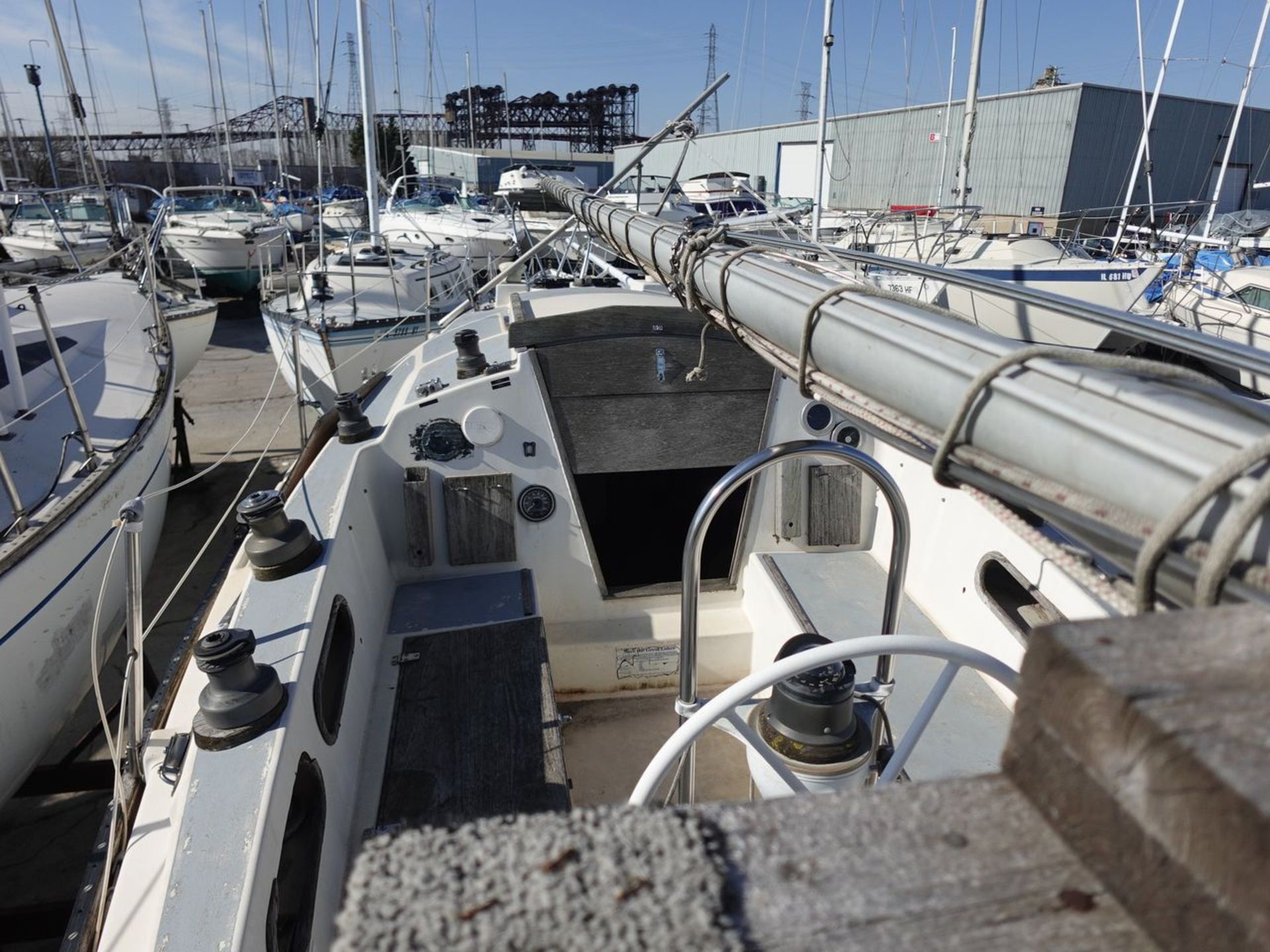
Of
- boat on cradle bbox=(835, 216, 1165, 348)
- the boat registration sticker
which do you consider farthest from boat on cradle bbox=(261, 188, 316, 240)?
boat on cradle bbox=(835, 216, 1165, 348)

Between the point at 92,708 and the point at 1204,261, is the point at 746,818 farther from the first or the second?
the point at 1204,261

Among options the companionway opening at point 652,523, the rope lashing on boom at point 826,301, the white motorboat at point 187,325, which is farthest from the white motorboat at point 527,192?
the rope lashing on boom at point 826,301

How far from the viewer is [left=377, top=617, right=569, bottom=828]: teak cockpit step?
8.68 feet

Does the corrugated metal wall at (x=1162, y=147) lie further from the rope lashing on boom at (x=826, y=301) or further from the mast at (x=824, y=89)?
the rope lashing on boom at (x=826, y=301)

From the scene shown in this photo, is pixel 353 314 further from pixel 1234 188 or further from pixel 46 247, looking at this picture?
pixel 1234 188

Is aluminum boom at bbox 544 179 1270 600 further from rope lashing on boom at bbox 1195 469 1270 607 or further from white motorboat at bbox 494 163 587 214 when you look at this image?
white motorboat at bbox 494 163 587 214

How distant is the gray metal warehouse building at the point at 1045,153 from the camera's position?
23203 millimetres

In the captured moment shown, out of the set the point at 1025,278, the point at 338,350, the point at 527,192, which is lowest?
the point at 338,350

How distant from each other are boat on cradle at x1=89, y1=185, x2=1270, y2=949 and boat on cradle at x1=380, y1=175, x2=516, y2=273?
1075 centimetres

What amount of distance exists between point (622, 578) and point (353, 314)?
6.83m

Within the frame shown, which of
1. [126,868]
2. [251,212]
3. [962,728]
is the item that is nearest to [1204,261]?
[962,728]

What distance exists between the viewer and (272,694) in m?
2.17

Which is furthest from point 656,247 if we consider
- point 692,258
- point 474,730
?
point 474,730

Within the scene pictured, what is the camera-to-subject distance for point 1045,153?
77.2 ft
